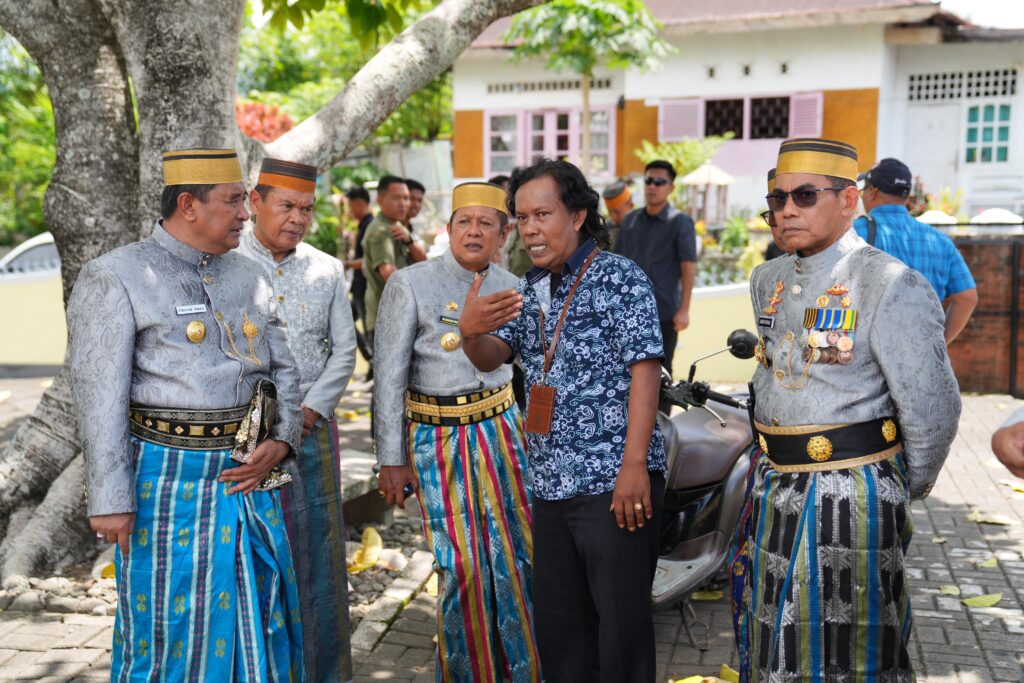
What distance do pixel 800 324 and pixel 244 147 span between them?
3.34 meters

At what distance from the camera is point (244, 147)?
5.29 metres

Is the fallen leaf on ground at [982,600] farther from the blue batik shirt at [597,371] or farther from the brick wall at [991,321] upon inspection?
the brick wall at [991,321]

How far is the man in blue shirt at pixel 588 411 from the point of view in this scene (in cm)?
313

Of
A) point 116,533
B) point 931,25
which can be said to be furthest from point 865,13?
point 116,533

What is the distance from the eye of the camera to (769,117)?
19.5 metres

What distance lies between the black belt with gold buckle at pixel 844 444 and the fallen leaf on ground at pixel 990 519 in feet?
11.6

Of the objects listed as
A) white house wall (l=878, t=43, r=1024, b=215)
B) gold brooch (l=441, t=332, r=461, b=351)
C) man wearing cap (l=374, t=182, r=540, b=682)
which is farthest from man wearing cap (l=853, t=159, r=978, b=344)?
white house wall (l=878, t=43, r=1024, b=215)

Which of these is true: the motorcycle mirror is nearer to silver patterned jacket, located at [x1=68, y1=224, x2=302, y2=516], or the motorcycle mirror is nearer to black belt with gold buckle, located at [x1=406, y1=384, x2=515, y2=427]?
black belt with gold buckle, located at [x1=406, y1=384, x2=515, y2=427]

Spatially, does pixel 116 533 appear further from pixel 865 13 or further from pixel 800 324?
pixel 865 13

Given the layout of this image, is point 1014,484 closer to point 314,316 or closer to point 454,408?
point 454,408

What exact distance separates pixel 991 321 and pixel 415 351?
7385 mm

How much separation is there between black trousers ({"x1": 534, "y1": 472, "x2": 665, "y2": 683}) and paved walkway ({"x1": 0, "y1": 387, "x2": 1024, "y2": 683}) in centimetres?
89

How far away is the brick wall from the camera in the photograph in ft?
30.9

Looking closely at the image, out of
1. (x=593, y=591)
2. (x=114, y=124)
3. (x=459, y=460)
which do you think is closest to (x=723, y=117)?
(x=114, y=124)
